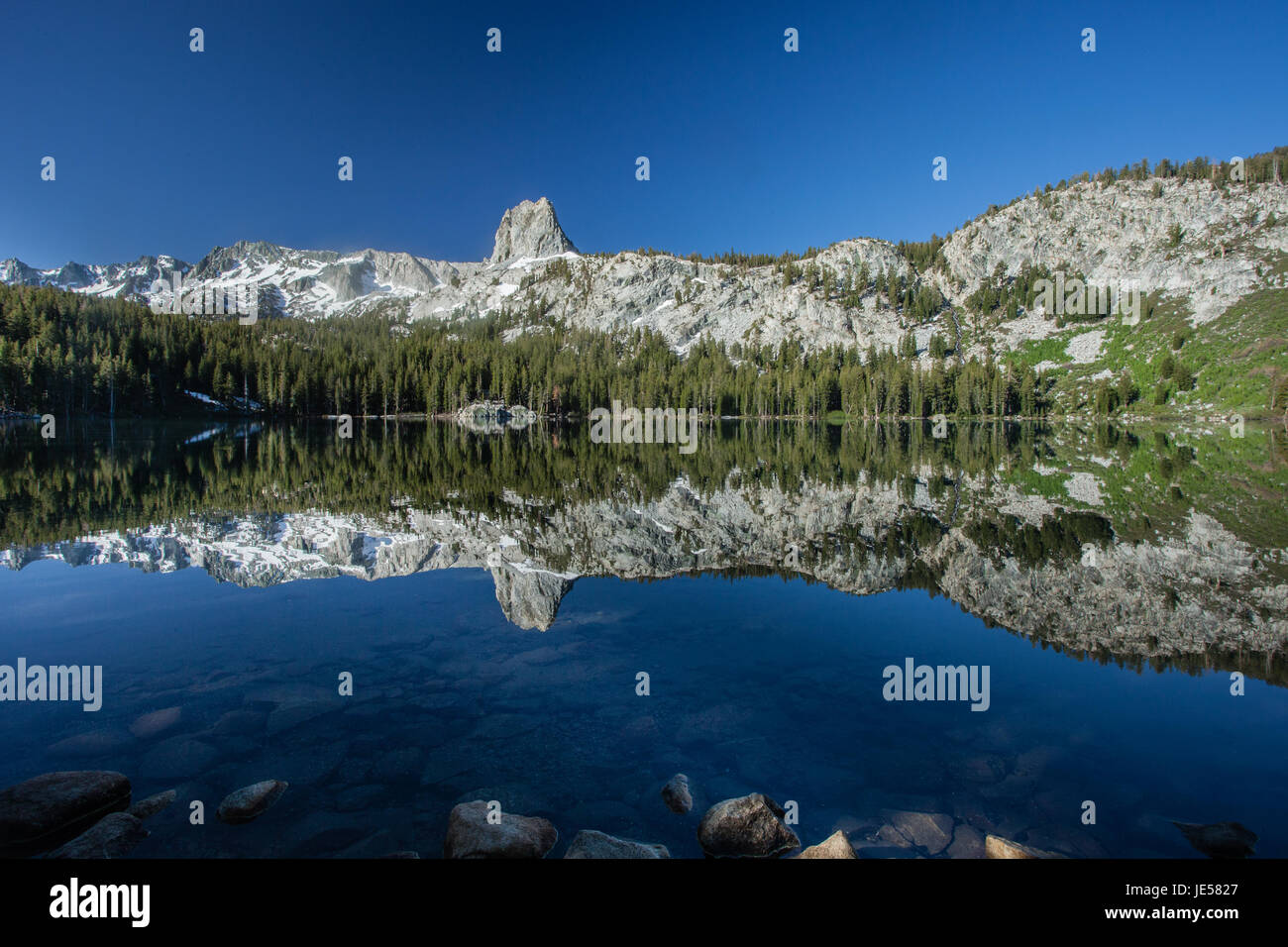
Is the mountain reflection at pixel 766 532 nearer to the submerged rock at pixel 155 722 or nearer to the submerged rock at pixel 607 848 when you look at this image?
the submerged rock at pixel 155 722

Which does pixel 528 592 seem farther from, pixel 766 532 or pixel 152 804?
pixel 766 532

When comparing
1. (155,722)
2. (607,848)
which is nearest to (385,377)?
(155,722)

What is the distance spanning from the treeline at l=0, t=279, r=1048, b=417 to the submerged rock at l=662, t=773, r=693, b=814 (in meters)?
121

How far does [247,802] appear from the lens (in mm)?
6242

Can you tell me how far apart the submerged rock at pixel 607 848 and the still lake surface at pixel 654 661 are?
0.31m

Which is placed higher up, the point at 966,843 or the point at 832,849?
the point at 832,849

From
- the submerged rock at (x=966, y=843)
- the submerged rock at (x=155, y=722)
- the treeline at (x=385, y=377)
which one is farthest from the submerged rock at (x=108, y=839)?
the treeline at (x=385, y=377)

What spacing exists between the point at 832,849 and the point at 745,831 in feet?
2.94

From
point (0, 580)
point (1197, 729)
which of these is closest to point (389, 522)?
point (0, 580)

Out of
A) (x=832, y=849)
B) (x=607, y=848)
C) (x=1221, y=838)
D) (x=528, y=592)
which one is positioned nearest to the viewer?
(x=832, y=849)

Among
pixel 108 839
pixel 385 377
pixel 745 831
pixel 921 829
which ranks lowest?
pixel 921 829
